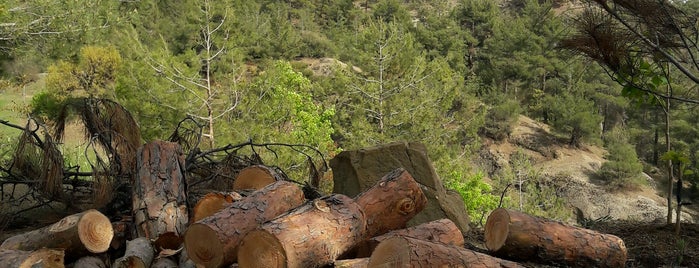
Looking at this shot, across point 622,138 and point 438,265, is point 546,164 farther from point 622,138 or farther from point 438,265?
point 438,265

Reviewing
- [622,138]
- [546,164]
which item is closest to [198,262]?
[546,164]

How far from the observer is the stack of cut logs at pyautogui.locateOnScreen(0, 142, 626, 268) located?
11.5 feet

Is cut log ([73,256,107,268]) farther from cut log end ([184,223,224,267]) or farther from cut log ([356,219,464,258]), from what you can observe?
cut log ([356,219,464,258])

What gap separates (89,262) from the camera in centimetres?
406

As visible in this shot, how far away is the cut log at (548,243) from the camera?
4.34m

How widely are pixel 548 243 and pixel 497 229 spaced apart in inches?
14.5

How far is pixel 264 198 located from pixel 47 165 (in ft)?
6.94

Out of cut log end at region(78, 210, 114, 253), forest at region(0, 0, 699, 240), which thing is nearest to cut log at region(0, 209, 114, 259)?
cut log end at region(78, 210, 114, 253)

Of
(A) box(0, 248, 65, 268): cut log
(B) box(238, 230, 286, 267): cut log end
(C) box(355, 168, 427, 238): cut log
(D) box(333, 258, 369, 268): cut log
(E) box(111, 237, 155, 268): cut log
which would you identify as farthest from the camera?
(C) box(355, 168, 427, 238): cut log

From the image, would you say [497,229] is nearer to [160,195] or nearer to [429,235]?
[429,235]

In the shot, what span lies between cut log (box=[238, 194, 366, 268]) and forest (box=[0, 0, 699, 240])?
2.15 metres

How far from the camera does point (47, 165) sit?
504cm

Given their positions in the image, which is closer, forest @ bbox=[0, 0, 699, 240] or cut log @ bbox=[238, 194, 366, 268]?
cut log @ bbox=[238, 194, 366, 268]

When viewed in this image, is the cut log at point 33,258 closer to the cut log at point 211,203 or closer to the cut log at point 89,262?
the cut log at point 89,262
